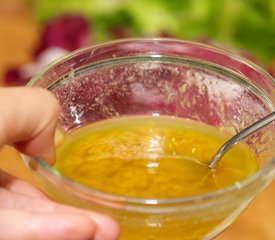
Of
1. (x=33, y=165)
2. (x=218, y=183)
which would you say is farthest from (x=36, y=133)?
(x=218, y=183)

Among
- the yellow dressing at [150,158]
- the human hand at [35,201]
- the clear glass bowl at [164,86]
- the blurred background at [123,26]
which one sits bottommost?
the human hand at [35,201]

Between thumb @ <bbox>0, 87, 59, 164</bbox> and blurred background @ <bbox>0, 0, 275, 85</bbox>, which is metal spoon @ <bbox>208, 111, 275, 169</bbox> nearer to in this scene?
thumb @ <bbox>0, 87, 59, 164</bbox>

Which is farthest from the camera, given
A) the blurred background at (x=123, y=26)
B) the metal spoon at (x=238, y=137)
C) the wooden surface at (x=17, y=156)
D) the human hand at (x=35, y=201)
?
the blurred background at (x=123, y=26)

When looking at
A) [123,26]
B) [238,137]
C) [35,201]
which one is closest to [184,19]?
[123,26]

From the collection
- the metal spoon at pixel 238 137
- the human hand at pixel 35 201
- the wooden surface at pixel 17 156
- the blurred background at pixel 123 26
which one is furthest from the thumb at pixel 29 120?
the blurred background at pixel 123 26

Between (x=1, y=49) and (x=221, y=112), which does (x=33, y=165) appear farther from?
(x=1, y=49)

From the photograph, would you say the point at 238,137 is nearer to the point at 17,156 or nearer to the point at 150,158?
the point at 150,158

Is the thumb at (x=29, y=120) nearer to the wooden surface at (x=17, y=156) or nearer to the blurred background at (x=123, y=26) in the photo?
the wooden surface at (x=17, y=156)
